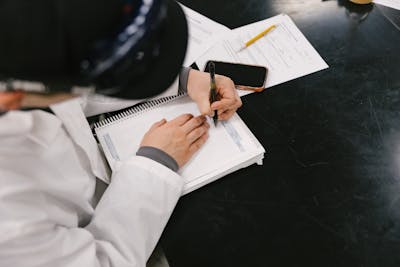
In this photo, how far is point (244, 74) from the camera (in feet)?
3.20

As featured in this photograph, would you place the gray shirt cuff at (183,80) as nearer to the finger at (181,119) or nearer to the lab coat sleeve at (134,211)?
the finger at (181,119)

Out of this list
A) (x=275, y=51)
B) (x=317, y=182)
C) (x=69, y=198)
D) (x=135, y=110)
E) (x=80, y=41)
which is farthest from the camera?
(x=275, y=51)

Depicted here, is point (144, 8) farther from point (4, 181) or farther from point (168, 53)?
point (4, 181)

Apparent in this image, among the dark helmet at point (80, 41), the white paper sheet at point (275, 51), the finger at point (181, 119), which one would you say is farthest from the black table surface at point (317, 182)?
the dark helmet at point (80, 41)

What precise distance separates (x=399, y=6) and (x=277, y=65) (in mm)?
461

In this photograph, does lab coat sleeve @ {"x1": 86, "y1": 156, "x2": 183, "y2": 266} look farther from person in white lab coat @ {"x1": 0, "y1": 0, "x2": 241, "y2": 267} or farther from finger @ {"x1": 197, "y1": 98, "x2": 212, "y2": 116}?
finger @ {"x1": 197, "y1": 98, "x2": 212, "y2": 116}

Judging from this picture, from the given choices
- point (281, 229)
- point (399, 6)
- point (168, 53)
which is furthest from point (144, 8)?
point (399, 6)

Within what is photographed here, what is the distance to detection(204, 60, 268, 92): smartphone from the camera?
37.4 inches

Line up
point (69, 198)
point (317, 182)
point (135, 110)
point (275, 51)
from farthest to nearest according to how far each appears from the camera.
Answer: point (275, 51) → point (135, 110) → point (317, 182) → point (69, 198)

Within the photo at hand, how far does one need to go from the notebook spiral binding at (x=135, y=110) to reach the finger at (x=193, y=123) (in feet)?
0.33

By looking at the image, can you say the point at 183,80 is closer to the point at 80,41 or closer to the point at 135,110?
the point at 135,110

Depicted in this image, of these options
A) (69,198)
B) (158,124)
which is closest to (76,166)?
(69,198)

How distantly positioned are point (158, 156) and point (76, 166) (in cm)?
17

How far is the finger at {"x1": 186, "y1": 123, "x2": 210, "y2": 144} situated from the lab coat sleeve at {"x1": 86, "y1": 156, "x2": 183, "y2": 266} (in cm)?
10
